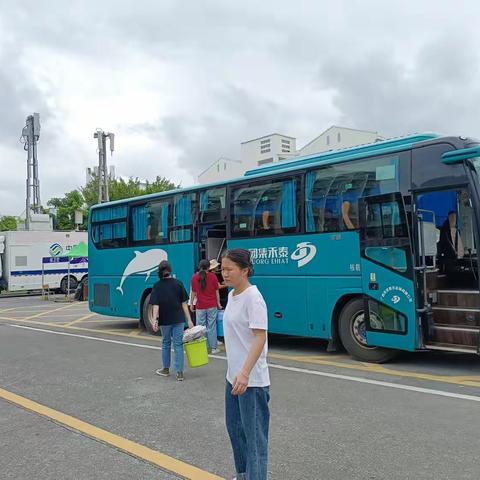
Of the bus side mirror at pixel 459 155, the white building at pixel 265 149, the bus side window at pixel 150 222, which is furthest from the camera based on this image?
the white building at pixel 265 149

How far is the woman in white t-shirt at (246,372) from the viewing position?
3.46 metres

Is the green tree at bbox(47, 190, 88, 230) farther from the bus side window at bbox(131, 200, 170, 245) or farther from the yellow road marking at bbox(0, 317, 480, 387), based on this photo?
the yellow road marking at bbox(0, 317, 480, 387)

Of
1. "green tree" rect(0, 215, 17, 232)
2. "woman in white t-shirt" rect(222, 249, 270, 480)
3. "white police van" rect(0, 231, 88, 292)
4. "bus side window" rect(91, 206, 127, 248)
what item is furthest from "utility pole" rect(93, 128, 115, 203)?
"green tree" rect(0, 215, 17, 232)

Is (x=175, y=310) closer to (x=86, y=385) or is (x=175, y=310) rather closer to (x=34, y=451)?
(x=86, y=385)

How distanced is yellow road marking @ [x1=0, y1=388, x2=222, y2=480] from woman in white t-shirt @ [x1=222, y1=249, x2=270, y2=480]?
2.18 feet

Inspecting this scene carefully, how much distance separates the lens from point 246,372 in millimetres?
3408

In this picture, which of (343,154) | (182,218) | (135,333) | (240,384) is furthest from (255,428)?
(135,333)

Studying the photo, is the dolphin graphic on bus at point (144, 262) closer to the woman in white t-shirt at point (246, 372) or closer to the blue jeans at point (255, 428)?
the woman in white t-shirt at point (246, 372)

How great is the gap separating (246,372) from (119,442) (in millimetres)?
2125

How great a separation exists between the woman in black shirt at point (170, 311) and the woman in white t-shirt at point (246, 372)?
12.8 feet

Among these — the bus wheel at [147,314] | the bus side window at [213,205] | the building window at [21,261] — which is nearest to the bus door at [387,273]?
the bus side window at [213,205]

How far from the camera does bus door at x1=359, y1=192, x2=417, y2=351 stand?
25.0 ft

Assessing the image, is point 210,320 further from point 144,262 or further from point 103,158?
point 103,158

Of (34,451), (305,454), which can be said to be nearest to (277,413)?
(305,454)
